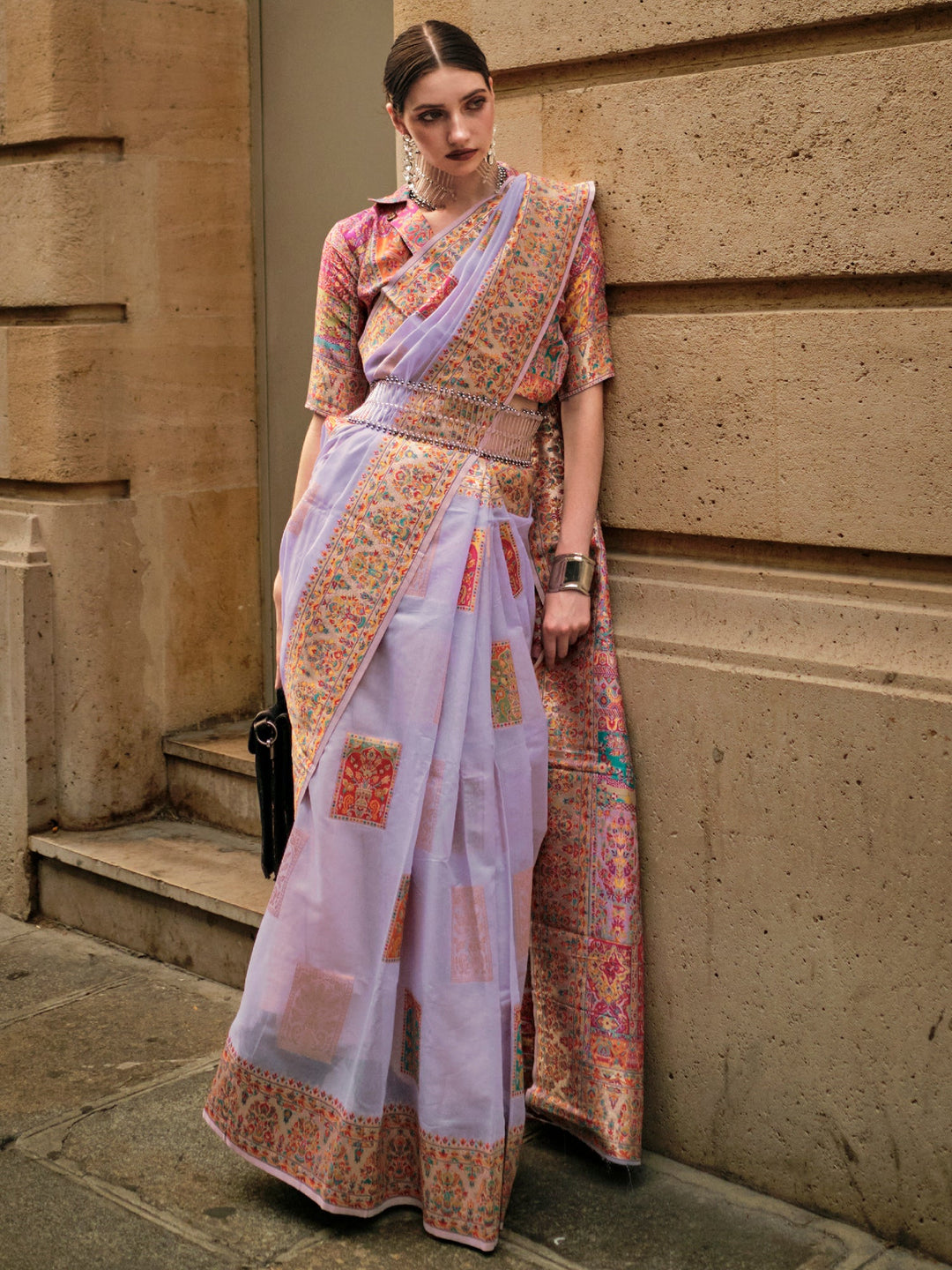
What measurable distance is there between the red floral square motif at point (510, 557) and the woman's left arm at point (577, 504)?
8cm

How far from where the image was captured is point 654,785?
128 inches

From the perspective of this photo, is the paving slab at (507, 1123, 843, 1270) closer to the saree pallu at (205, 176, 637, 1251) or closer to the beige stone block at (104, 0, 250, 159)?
the saree pallu at (205, 176, 637, 1251)

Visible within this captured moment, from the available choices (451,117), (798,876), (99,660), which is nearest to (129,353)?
(99,660)

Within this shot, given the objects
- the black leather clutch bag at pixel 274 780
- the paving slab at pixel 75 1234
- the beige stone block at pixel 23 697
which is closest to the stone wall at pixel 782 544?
the black leather clutch bag at pixel 274 780

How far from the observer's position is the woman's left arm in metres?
3.20

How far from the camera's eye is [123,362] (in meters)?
4.94

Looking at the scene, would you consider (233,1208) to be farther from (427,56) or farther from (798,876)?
(427,56)

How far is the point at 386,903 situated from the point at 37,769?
92.8 inches

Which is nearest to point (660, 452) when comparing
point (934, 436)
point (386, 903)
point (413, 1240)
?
point (934, 436)

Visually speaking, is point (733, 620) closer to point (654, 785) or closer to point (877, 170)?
point (654, 785)

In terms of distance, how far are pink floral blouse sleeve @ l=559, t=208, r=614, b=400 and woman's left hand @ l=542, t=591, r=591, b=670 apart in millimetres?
443

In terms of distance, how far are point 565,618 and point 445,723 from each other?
0.37 m

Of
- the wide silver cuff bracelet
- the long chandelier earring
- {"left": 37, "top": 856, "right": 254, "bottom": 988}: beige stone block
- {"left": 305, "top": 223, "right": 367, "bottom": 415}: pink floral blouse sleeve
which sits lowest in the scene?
{"left": 37, "top": 856, "right": 254, "bottom": 988}: beige stone block

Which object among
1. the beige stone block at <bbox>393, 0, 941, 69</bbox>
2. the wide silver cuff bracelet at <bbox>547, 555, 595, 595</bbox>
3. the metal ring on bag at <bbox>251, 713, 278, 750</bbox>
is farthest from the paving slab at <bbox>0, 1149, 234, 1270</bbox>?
the beige stone block at <bbox>393, 0, 941, 69</bbox>
